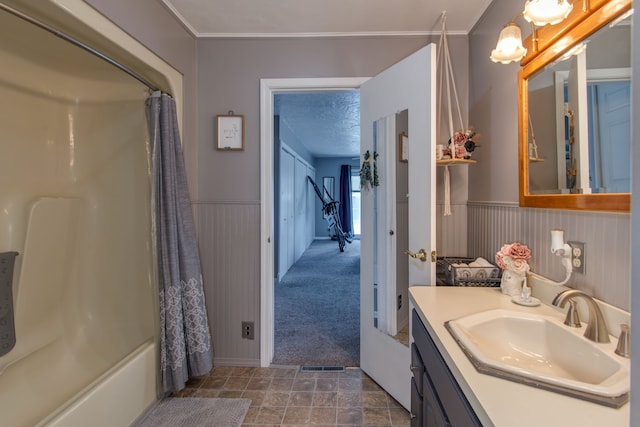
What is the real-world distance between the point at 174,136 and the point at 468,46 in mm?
1959

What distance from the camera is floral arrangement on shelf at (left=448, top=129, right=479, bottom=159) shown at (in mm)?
1654

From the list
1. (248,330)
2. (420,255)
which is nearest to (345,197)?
(248,330)

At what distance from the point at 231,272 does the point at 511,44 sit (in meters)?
2.01

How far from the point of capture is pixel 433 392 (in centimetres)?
97

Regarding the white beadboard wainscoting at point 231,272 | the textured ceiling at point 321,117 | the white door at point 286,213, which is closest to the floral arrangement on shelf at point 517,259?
the white beadboard wainscoting at point 231,272

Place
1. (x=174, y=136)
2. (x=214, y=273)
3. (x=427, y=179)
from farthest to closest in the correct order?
(x=214, y=273) < (x=174, y=136) < (x=427, y=179)

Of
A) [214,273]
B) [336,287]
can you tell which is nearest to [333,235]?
[336,287]

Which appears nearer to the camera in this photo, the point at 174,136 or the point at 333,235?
the point at 174,136

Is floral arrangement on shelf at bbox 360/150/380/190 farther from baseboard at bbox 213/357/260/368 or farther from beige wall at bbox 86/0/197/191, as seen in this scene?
baseboard at bbox 213/357/260/368

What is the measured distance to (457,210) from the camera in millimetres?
2002

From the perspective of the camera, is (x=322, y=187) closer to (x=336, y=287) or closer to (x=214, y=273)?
(x=336, y=287)

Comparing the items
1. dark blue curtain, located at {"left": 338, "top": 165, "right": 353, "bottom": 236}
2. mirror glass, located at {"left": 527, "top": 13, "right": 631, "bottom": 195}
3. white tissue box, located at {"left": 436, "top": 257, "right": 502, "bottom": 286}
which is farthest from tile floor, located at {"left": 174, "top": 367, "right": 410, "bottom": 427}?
dark blue curtain, located at {"left": 338, "top": 165, "right": 353, "bottom": 236}

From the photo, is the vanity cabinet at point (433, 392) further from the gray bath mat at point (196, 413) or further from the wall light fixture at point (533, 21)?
the wall light fixture at point (533, 21)

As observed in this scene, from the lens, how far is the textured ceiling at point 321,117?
11.0ft
